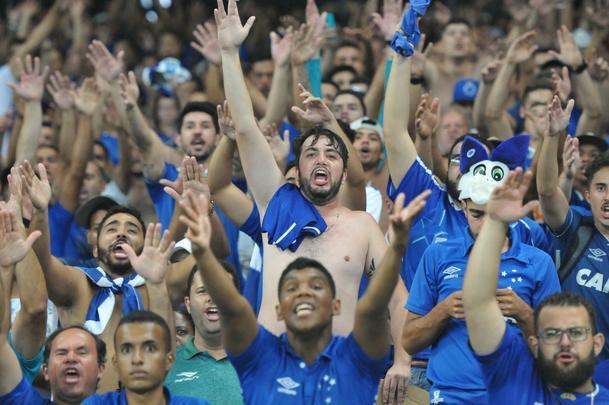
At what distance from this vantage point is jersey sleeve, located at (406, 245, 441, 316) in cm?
Result: 647

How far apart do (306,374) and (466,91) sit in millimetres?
5662

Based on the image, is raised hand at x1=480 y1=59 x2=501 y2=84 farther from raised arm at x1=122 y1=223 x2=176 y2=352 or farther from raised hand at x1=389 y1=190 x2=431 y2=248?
raised hand at x1=389 y1=190 x2=431 y2=248

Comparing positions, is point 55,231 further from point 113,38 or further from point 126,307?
point 113,38

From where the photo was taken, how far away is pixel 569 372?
5.73m

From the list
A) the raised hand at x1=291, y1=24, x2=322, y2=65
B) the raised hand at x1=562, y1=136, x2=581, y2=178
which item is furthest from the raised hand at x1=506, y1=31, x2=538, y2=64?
the raised hand at x1=562, y1=136, x2=581, y2=178

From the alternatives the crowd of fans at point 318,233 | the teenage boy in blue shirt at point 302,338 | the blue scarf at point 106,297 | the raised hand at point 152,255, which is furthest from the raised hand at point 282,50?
the teenage boy in blue shirt at point 302,338

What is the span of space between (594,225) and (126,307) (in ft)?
8.91

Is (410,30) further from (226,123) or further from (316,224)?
(316,224)

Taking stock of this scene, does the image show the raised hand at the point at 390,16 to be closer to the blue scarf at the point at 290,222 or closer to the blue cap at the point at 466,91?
the blue cap at the point at 466,91

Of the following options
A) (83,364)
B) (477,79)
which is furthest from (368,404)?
(477,79)

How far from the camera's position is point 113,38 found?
14.9m

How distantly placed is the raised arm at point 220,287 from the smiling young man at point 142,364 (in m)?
0.56

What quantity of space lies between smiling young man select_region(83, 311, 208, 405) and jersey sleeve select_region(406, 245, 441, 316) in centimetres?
113

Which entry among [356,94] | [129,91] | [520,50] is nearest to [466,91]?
[520,50]
